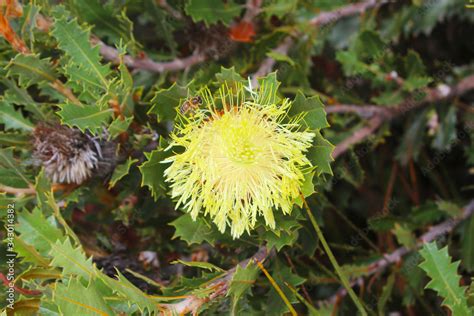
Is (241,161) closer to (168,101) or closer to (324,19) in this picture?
(168,101)

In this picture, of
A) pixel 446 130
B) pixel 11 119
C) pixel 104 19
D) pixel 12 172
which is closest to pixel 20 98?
pixel 11 119

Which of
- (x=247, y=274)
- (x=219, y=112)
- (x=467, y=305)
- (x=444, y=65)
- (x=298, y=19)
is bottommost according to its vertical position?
(x=467, y=305)

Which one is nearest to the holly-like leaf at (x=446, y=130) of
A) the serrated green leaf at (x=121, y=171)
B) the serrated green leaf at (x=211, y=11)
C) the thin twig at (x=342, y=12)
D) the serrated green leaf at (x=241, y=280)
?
the thin twig at (x=342, y=12)

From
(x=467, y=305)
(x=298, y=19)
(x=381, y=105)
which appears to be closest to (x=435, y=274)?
(x=467, y=305)

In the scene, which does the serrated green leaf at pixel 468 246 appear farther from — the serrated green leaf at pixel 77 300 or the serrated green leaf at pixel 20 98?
the serrated green leaf at pixel 20 98

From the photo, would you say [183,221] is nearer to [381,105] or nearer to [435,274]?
[435,274]

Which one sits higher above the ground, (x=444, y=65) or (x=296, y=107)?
(x=444, y=65)

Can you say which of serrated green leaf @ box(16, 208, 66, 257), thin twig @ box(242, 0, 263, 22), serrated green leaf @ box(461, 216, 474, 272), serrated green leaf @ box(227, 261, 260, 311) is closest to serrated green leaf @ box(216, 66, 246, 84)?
serrated green leaf @ box(227, 261, 260, 311)
